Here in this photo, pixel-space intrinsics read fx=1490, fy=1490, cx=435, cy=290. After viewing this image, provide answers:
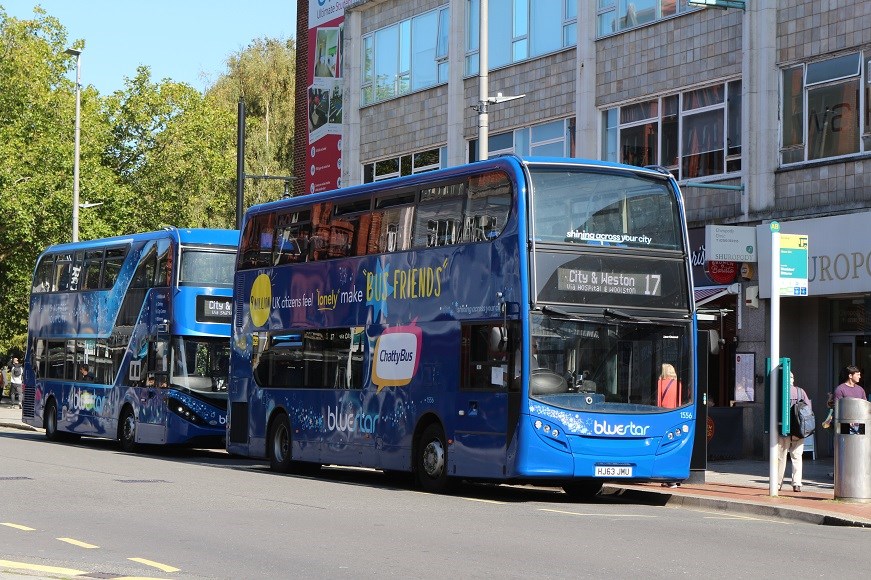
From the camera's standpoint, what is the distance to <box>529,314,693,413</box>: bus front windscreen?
18.2 meters

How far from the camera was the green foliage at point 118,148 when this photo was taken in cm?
5616

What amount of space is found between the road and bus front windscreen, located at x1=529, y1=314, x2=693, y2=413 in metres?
1.35

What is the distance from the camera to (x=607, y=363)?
18.4 metres

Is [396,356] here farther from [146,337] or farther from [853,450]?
[146,337]

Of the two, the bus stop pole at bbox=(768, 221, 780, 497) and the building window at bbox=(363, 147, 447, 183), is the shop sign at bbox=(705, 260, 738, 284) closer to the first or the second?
the bus stop pole at bbox=(768, 221, 780, 497)

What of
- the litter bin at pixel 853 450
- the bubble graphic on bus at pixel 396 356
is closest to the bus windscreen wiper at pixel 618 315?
the litter bin at pixel 853 450

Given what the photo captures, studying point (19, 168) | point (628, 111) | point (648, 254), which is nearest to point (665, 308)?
point (648, 254)

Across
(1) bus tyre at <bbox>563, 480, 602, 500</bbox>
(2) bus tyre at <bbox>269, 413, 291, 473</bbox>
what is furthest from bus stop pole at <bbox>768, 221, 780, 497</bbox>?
(2) bus tyre at <bbox>269, 413, 291, 473</bbox>

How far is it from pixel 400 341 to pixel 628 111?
1092 cm

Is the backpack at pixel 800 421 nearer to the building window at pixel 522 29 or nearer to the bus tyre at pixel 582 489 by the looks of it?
the bus tyre at pixel 582 489

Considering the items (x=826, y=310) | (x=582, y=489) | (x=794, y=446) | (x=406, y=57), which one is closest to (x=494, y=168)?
(x=582, y=489)

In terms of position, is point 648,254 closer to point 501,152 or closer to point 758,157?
point 758,157

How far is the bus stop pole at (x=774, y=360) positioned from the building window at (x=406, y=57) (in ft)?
58.9

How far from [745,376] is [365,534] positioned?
1385cm
